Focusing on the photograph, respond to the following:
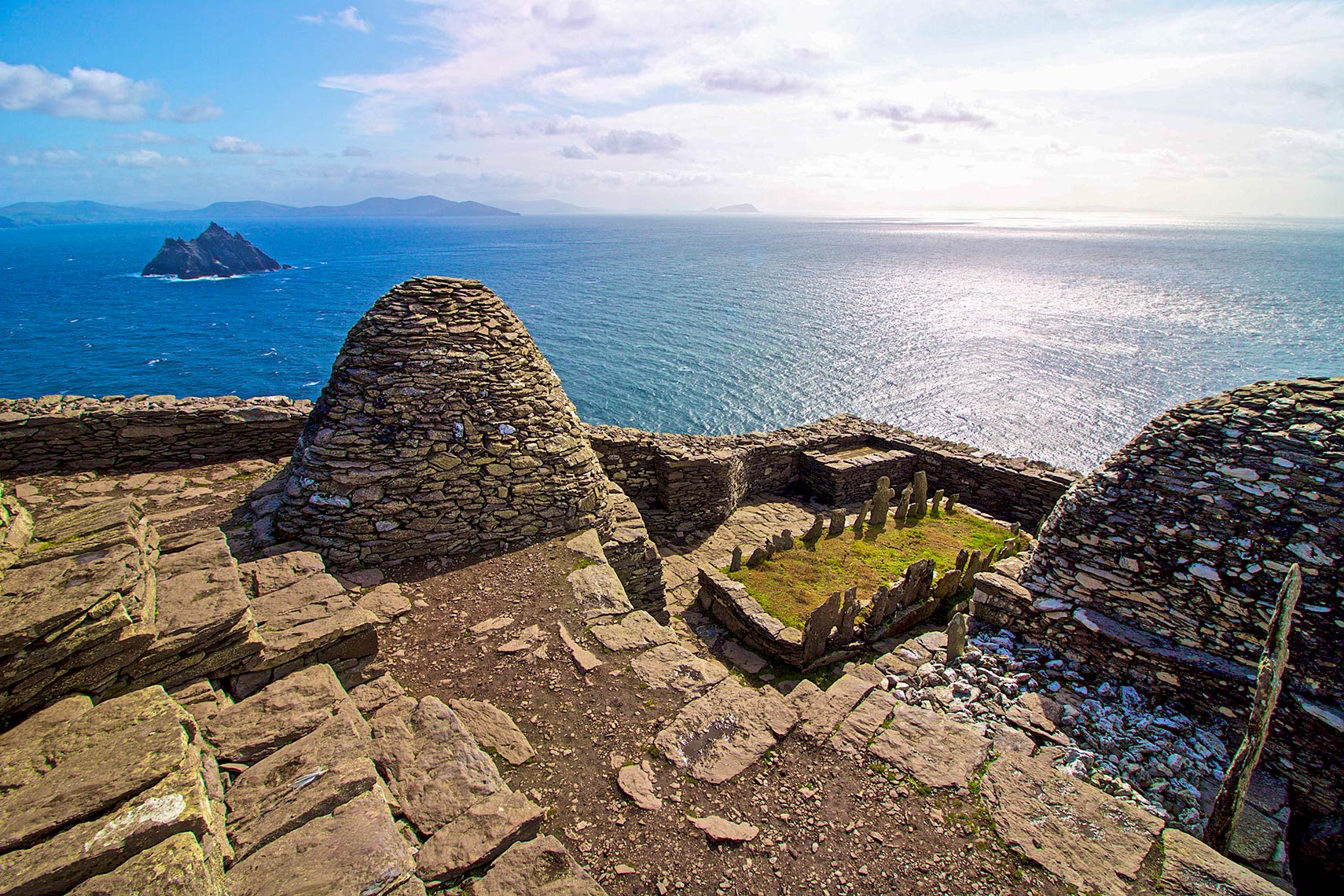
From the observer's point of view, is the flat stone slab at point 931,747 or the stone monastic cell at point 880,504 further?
the stone monastic cell at point 880,504

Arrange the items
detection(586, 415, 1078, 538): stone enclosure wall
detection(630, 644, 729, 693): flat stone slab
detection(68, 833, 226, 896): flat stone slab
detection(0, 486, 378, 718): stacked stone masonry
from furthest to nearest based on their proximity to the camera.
Answer: 1. detection(586, 415, 1078, 538): stone enclosure wall
2. detection(630, 644, 729, 693): flat stone slab
3. detection(0, 486, 378, 718): stacked stone masonry
4. detection(68, 833, 226, 896): flat stone slab

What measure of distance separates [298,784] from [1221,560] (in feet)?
34.8

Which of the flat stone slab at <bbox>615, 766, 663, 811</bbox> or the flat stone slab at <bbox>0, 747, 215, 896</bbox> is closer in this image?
the flat stone slab at <bbox>0, 747, 215, 896</bbox>

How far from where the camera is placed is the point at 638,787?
18.9ft

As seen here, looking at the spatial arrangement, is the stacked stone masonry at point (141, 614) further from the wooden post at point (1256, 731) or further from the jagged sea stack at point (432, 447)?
the wooden post at point (1256, 731)

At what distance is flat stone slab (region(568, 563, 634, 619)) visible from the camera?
28.0 feet

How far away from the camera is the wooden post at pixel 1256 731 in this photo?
16.8ft

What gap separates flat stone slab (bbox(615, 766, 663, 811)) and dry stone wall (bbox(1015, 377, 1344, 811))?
6.49 m

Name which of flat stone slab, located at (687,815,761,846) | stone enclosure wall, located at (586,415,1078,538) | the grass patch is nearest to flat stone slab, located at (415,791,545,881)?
flat stone slab, located at (687,815,761,846)

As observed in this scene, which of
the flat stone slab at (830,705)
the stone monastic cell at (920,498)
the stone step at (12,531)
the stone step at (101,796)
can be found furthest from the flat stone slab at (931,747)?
the stone monastic cell at (920,498)

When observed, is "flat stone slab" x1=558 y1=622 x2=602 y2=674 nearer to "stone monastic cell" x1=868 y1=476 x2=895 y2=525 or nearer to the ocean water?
"stone monastic cell" x1=868 y1=476 x2=895 y2=525

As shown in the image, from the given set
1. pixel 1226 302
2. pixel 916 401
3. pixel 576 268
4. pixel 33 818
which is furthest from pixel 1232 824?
pixel 576 268

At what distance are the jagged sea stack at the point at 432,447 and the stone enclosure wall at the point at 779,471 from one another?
186 inches

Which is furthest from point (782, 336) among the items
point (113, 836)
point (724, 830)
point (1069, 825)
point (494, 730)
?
point (113, 836)
